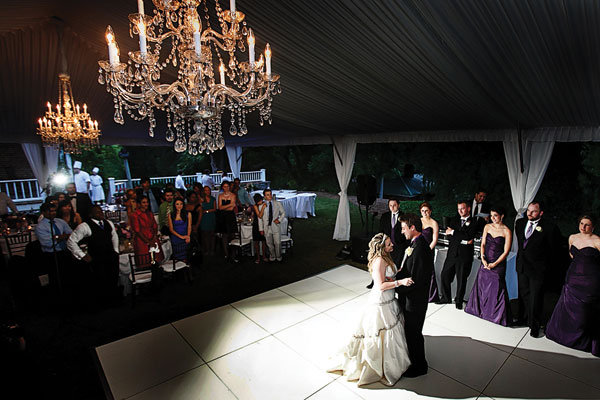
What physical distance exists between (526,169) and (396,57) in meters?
4.01

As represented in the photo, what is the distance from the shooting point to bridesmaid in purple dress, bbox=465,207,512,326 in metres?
3.83

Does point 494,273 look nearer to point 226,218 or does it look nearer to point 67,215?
point 226,218

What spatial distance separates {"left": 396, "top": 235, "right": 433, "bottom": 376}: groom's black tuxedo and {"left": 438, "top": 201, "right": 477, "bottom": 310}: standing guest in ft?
5.32

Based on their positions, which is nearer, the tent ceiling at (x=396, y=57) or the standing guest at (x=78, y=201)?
the tent ceiling at (x=396, y=57)

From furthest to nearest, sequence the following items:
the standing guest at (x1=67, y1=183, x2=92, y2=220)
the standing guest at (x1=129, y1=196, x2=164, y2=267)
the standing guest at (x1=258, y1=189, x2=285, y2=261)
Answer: the standing guest at (x1=67, y1=183, x2=92, y2=220) → the standing guest at (x1=258, y1=189, x2=285, y2=261) → the standing guest at (x1=129, y1=196, x2=164, y2=267)

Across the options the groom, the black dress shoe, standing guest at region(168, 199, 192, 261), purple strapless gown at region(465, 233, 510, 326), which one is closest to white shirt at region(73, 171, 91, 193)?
standing guest at region(168, 199, 192, 261)

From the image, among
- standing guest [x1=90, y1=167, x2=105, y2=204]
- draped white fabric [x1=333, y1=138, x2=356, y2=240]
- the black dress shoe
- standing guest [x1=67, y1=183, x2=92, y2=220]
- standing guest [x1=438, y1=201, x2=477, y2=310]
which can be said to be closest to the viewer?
the black dress shoe

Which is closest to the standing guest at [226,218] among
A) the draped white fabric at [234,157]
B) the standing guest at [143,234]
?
the standing guest at [143,234]

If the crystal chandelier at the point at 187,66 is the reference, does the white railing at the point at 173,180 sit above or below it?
below

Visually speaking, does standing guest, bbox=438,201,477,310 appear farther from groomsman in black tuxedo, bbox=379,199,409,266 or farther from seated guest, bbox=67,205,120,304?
seated guest, bbox=67,205,120,304

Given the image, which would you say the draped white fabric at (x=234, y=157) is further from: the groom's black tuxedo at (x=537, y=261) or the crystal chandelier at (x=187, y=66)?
the groom's black tuxedo at (x=537, y=261)

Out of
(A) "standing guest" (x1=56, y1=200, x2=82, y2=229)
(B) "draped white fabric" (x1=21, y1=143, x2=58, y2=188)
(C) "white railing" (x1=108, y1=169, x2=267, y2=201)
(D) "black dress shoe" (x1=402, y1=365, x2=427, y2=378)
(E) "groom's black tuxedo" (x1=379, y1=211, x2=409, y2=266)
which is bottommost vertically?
(D) "black dress shoe" (x1=402, y1=365, x2=427, y2=378)

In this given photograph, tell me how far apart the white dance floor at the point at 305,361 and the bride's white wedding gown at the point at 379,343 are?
12 centimetres

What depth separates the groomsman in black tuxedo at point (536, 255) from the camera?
364 cm
